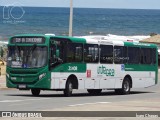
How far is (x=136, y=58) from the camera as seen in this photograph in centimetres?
3553

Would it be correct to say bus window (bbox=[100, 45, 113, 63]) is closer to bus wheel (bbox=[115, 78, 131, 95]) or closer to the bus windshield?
bus wheel (bbox=[115, 78, 131, 95])

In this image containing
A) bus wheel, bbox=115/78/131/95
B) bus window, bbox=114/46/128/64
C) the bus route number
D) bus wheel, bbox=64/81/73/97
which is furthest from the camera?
bus wheel, bbox=115/78/131/95

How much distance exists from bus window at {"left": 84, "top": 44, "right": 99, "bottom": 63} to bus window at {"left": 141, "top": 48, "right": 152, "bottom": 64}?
4.40m

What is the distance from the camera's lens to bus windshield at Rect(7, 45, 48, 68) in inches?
1155

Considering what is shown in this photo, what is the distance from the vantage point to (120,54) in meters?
34.1

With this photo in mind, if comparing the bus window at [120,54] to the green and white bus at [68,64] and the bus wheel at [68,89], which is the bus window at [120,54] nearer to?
the green and white bus at [68,64]

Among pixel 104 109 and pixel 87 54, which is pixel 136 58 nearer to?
pixel 87 54

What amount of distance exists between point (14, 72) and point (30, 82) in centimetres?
94

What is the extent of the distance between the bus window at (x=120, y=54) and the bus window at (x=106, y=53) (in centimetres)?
40

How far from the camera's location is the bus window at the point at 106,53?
32.6m

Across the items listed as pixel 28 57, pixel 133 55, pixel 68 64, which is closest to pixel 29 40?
pixel 28 57

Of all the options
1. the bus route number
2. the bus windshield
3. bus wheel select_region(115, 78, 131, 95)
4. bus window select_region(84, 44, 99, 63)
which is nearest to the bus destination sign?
the bus windshield

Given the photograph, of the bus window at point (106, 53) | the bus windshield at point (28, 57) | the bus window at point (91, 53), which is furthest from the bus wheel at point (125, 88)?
the bus windshield at point (28, 57)

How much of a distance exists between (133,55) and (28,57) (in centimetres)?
756
